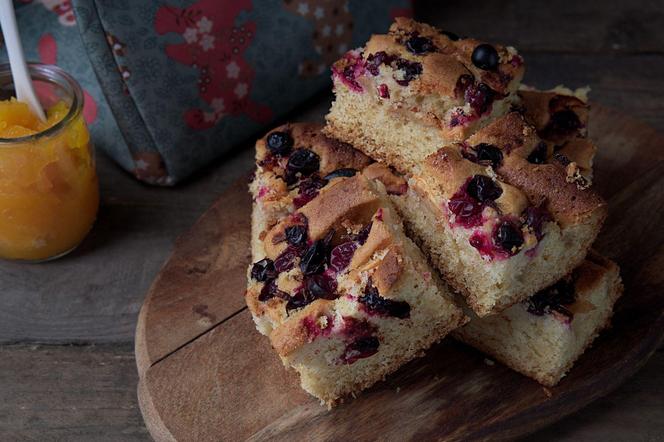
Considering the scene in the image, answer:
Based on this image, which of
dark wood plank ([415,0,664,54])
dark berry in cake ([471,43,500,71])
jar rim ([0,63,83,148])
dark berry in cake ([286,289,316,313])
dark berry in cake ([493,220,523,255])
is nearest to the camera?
dark berry in cake ([493,220,523,255])

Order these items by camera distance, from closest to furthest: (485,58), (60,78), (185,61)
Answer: (485,58) → (60,78) → (185,61)

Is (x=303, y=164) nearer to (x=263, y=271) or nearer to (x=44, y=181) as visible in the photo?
(x=263, y=271)

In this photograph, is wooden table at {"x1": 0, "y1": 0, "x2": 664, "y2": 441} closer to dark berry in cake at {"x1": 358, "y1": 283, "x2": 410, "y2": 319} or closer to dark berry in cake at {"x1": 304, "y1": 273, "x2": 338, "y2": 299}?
dark berry in cake at {"x1": 358, "y1": 283, "x2": 410, "y2": 319}

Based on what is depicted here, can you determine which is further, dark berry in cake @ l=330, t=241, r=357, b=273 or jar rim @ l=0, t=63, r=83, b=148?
jar rim @ l=0, t=63, r=83, b=148

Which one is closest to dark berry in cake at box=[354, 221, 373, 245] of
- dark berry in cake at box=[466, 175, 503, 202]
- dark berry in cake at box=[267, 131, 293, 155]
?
dark berry in cake at box=[466, 175, 503, 202]

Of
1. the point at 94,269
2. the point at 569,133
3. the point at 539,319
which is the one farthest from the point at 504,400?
the point at 94,269

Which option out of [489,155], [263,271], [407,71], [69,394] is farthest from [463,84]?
[69,394]

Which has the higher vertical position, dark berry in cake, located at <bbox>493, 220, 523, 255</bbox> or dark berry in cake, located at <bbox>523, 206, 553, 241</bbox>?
dark berry in cake, located at <bbox>523, 206, 553, 241</bbox>
